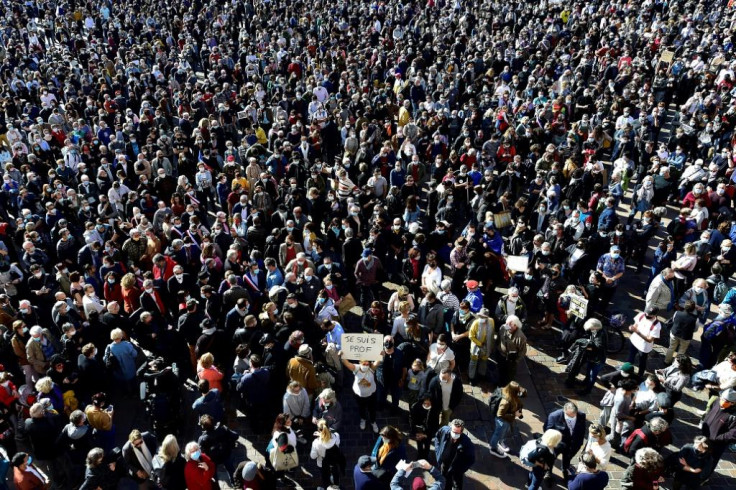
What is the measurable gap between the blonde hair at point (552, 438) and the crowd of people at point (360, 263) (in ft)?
0.10

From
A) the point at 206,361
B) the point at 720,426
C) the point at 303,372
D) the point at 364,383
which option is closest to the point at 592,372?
Result: the point at 720,426

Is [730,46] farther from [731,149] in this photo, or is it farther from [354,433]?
[354,433]

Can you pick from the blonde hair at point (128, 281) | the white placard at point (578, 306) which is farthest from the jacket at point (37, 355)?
the white placard at point (578, 306)

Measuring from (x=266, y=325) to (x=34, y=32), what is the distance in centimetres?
2534

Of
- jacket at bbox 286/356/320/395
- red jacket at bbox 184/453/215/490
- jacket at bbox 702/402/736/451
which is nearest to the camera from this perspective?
red jacket at bbox 184/453/215/490

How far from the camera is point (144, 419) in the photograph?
9141mm

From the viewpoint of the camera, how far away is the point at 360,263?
34.7 ft

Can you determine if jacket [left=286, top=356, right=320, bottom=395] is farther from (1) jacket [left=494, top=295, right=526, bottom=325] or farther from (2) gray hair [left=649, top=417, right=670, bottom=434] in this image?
(2) gray hair [left=649, top=417, right=670, bottom=434]

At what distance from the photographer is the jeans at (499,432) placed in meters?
8.02

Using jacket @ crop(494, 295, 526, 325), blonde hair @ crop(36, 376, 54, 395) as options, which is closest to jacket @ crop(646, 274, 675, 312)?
jacket @ crop(494, 295, 526, 325)

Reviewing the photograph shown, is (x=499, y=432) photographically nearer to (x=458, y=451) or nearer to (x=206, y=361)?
(x=458, y=451)

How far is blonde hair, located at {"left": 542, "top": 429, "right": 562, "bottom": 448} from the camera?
23.4 ft

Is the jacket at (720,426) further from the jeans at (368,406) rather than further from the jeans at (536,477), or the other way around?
the jeans at (368,406)

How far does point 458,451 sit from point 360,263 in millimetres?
4250
